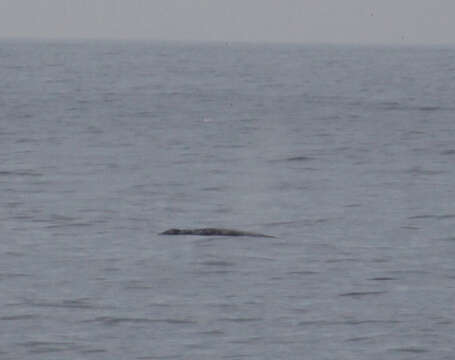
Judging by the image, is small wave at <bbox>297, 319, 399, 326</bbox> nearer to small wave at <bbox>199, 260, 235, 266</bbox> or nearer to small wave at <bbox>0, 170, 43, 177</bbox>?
small wave at <bbox>199, 260, 235, 266</bbox>

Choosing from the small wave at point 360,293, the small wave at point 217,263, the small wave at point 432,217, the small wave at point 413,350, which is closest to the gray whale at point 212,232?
the small wave at point 217,263

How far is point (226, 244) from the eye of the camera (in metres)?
26.8

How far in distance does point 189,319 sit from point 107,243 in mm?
6811

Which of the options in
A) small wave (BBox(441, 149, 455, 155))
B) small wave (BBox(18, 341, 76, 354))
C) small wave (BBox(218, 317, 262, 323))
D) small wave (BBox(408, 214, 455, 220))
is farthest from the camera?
small wave (BBox(441, 149, 455, 155))

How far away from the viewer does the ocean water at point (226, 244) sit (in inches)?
768

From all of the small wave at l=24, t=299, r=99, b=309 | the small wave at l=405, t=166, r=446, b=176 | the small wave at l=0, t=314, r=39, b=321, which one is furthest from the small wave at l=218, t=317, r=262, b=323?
the small wave at l=405, t=166, r=446, b=176

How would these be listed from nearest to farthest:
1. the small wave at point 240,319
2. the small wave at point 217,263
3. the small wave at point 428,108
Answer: the small wave at point 240,319 → the small wave at point 217,263 → the small wave at point 428,108

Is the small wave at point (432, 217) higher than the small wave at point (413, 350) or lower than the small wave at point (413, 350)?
lower

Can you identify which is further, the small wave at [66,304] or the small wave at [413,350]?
the small wave at [66,304]

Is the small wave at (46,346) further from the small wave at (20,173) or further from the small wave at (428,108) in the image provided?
the small wave at (428,108)

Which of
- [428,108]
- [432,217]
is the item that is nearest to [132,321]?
[432,217]

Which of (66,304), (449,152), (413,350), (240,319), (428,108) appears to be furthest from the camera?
(428,108)

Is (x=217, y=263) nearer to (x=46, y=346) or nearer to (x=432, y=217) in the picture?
(x=46, y=346)

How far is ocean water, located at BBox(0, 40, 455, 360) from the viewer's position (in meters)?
19.5
